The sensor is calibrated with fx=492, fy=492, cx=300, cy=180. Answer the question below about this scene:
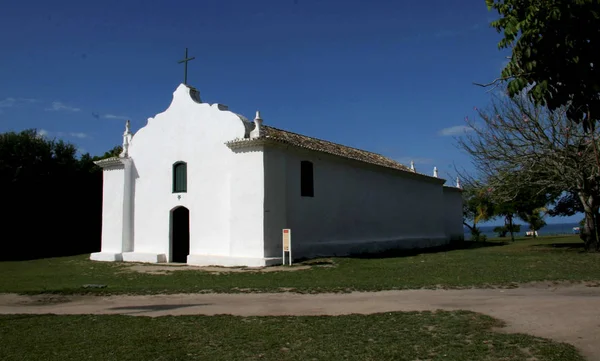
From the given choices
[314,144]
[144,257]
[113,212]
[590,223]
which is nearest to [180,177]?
[144,257]

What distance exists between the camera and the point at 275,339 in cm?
694

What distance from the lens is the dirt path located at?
25.5 feet

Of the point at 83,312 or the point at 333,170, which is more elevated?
the point at 333,170

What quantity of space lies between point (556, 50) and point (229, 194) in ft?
51.7

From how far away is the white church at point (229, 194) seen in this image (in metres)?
18.5

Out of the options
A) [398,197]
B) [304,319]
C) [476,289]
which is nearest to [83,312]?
[304,319]

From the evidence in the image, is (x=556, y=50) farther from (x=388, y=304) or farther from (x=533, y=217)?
(x=533, y=217)

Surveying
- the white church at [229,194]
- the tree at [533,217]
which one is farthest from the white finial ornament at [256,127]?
the tree at [533,217]

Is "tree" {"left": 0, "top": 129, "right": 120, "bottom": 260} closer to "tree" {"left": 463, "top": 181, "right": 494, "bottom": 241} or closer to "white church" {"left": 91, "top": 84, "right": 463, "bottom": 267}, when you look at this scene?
"white church" {"left": 91, "top": 84, "right": 463, "bottom": 267}

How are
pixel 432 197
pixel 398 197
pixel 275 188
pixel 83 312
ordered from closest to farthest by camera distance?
pixel 83 312
pixel 275 188
pixel 398 197
pixel 432 197

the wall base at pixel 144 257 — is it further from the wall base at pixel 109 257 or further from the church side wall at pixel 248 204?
the church side wall at pixel 248 204

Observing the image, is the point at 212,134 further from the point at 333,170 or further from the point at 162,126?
the point at 333,170

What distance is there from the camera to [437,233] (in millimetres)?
30297

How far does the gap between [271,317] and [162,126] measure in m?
15.3
